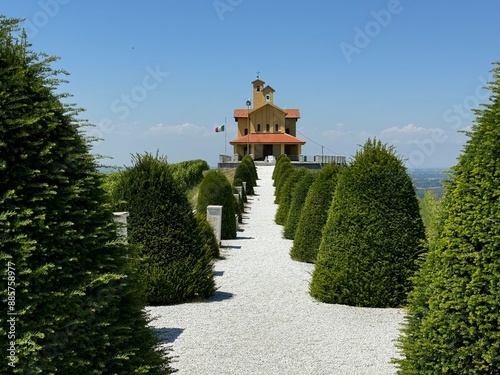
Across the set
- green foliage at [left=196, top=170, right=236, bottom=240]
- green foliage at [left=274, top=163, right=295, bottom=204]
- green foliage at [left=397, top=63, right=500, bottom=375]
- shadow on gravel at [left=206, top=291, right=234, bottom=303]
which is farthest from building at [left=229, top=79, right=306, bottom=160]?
green foliage at [left=397, top=63, right=500, bottom=375]

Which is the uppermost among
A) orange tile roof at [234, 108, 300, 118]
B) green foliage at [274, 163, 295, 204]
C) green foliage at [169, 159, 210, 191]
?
orange tile roof at [234, 108, 300, 118]

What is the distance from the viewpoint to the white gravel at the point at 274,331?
19.1 feet

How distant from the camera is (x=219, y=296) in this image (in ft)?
30.5

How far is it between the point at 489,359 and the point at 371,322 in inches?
143

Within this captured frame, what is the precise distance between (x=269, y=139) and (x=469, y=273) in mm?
59642

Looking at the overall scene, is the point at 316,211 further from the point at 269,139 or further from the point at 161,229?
the point at 269,139

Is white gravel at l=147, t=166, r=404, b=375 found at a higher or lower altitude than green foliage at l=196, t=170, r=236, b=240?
lower

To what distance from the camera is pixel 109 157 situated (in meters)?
3.25

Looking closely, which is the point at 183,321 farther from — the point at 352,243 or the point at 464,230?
the point at 464,230

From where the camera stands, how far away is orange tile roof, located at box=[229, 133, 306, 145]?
62656 mm

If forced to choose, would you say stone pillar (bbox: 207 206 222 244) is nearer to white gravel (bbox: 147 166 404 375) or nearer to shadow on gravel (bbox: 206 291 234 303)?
white gravel (bbox: 147 166 404 375)

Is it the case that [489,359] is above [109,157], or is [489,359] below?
below

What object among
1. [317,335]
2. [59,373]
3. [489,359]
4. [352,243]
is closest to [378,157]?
[352,243]

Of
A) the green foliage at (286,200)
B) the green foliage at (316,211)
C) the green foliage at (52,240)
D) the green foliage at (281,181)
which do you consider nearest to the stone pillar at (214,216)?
the green foliage at (316,211)
